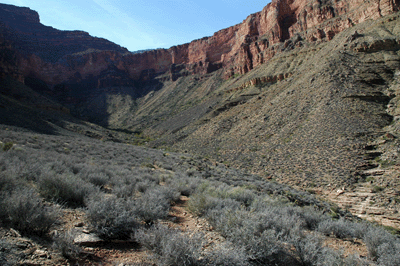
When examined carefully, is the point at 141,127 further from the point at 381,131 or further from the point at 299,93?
the point at 381,131

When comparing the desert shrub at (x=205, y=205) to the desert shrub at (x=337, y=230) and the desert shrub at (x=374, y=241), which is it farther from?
the desert shrub at (x=374, y=241)

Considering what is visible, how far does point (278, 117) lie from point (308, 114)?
3.88 meters

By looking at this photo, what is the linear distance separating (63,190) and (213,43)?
97.8 meters

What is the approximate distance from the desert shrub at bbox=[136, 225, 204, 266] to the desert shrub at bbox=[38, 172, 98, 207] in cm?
215

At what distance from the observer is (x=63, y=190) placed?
4.52m

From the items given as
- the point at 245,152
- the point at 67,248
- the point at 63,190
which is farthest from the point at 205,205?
the point at 245,152

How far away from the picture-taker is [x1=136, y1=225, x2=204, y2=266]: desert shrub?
2.63 metres

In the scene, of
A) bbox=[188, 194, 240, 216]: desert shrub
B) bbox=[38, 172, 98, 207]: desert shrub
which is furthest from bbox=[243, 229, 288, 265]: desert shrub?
bbox=[38, 172, 98, 207]: desert shrub

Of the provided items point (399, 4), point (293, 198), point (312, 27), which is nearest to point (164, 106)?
point (312, 27)

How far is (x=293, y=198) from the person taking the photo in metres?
10.9

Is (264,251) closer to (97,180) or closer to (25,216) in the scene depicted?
(25,216)

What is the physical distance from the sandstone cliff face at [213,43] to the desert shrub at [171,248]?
48662 mm

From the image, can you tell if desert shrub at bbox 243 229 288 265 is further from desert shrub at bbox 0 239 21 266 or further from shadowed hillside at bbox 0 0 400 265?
desert shrub at bbox 0 239 21 266

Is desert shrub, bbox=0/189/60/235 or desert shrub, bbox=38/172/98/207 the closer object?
desert shrub, bbox=0/189/60/235
